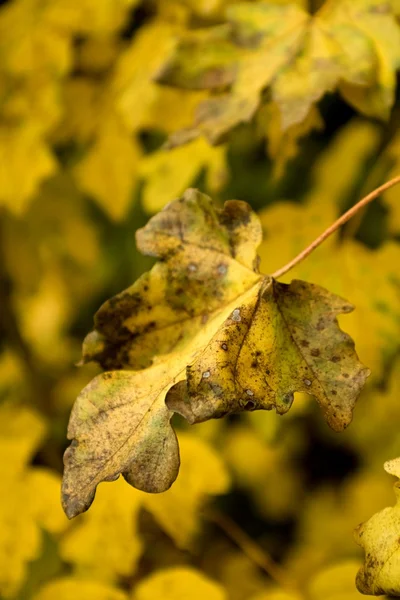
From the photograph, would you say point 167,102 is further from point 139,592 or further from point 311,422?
point 311,422

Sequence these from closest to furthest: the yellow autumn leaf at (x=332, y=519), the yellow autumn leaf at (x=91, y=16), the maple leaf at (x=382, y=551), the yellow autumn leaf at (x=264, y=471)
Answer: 1. the maple leaf at (x=382, y=551)
2. the yellow autumn leaf at (x=91, y=16)
3. the yellow autumn leaf at (x=332, y=519)
4. the yellow autumn leaf at (x=264, y=471)

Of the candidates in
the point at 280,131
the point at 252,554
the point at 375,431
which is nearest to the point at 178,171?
the point at 280,131

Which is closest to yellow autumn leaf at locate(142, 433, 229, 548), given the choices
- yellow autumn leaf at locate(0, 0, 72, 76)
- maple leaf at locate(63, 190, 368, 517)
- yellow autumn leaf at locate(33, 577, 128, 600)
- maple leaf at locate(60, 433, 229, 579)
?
maple leaf at locate(60, 433, 229, 579)

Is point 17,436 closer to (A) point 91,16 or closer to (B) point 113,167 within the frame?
(B) point 113,167

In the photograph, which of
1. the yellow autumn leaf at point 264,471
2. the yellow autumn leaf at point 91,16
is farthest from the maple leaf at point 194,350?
the yellow autumn leaf at point 264,471

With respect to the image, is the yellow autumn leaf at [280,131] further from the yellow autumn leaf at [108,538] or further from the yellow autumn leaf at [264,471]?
the yellow autumn leaf at [264,471]
